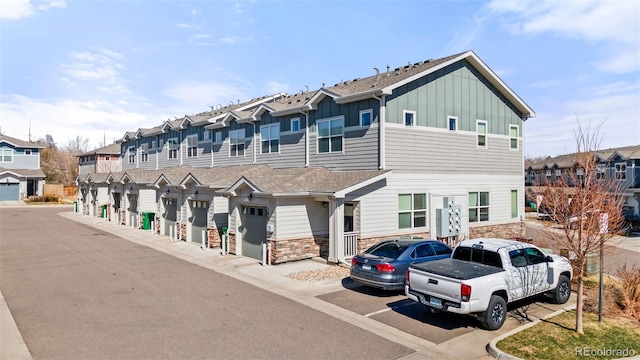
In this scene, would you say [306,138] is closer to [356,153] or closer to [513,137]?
[356,153]

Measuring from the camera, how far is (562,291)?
11.9 metres

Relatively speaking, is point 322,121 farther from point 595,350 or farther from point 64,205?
point 64,205

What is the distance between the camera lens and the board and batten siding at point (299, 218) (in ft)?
55.9

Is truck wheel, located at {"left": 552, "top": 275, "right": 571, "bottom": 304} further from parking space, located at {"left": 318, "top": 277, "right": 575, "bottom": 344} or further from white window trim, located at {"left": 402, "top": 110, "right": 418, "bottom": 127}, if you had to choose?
white window trim, located at {"left": 402, "top": 110, "right": 418, "bottom": 127}

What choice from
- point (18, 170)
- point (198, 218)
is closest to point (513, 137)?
point (198, 218)

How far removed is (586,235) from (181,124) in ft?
91.4

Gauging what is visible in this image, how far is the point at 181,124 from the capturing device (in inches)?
1235

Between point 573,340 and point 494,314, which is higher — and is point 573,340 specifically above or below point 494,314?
below

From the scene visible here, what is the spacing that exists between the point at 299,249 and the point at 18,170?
178 ft

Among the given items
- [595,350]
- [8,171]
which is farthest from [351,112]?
[8,171]

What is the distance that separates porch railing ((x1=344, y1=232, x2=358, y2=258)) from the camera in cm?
1703

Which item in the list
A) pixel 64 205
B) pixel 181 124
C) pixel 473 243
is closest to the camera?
pixel 473 243

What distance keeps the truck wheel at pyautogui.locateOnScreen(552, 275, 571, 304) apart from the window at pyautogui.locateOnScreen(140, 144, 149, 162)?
1324 inches

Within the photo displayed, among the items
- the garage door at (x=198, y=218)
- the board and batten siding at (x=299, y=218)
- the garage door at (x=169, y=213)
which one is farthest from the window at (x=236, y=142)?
the board and batten siding at (x=299, y=218)
